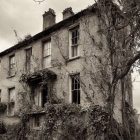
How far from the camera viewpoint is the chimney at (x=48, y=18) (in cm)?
2159

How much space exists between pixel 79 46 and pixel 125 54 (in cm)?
533

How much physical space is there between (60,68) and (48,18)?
5.82 m

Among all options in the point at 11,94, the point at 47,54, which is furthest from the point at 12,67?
the point at 47,54

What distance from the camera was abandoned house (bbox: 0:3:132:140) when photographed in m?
15.6

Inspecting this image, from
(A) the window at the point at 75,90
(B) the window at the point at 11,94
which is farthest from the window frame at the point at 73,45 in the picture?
(B) the window at the point at 11,94

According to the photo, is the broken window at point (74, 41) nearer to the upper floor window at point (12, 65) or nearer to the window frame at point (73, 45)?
the window frame at point (73, 45)

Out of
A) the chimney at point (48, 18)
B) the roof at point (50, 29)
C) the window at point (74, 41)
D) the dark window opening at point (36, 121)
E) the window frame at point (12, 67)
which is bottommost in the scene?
the dark window opening at point (36, 121)

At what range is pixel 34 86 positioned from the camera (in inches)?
766

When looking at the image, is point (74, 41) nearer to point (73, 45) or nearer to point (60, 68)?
point (73, 45)

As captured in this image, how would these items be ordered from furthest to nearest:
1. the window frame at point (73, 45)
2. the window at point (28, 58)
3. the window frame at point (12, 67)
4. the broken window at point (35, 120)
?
the window frame at point (12, 67) < the window at point (28, 58) < the broken window at point (35, 120) < the window frame at point (73, 45)

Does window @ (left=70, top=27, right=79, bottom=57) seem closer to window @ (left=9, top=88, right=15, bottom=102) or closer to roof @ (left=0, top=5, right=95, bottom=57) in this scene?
roof @ (left=0, top=5, right=95, bottom=57)

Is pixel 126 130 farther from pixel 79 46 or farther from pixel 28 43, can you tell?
pixel 28 43

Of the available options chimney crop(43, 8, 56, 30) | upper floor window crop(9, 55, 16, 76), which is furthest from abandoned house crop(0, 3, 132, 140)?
upper floor window crop(9, 55, 16, 76)

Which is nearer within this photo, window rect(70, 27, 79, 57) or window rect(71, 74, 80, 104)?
window rect(71, 74, 80, 104)
